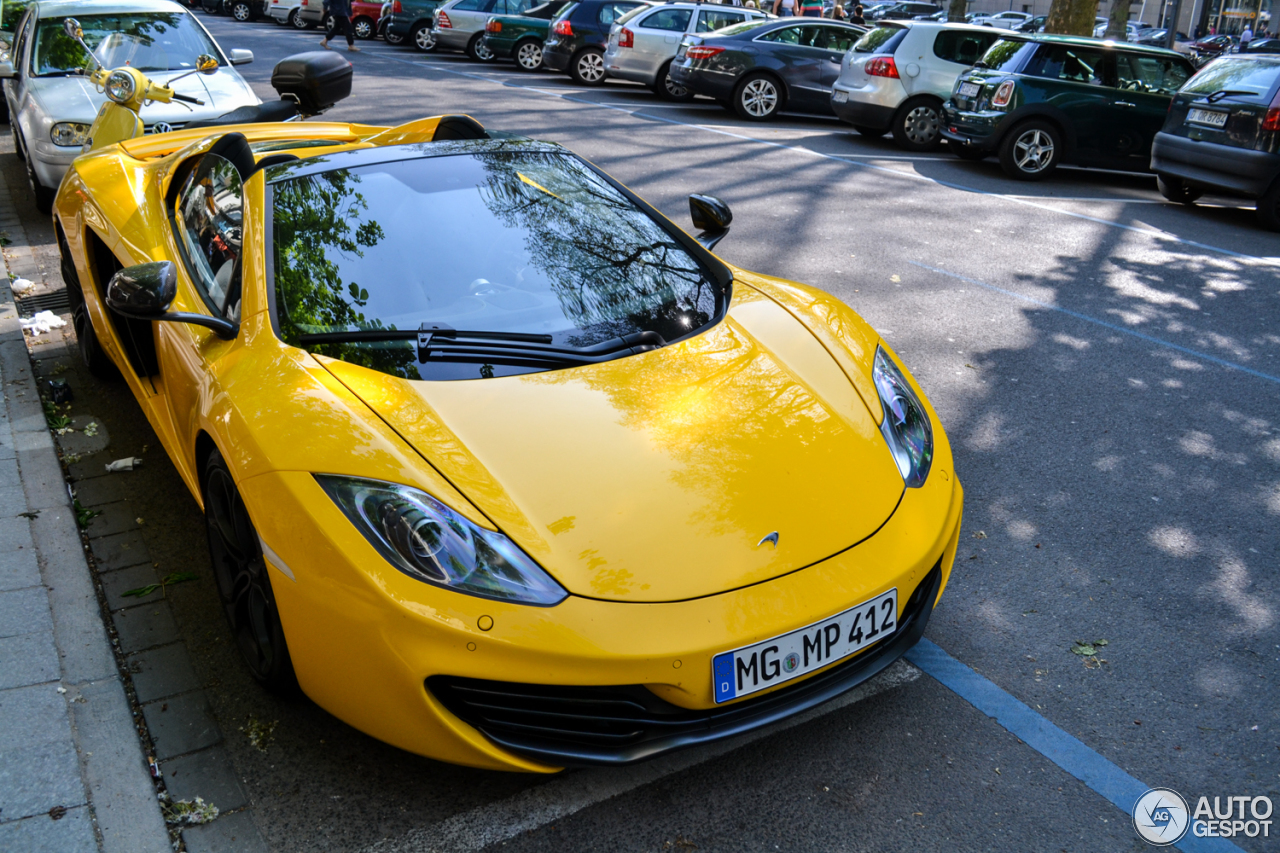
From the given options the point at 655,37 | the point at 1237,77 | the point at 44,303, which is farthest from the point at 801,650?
the point at 655,37

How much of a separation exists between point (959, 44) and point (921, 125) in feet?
3.40

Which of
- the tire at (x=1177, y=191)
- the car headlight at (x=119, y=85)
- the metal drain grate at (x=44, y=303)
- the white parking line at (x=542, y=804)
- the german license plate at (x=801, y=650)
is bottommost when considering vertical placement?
the white parking line at (x=542, y=804)

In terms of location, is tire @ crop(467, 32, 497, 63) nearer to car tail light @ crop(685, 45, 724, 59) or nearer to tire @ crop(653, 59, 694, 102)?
tire @ crop(653, 59, 694, 102)

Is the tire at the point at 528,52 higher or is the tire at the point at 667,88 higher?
the tire at the point at 528,52

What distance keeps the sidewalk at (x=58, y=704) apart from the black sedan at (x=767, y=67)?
12238 millimetres

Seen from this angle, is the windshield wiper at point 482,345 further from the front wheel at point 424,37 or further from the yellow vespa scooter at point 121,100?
the front wheel at point 424,37

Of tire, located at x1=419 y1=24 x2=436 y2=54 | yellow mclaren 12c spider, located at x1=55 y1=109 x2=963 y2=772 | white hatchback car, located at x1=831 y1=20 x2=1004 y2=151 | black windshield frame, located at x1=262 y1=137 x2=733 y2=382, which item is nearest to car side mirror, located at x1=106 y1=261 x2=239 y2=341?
yellow mclaren 12c spider, located at x1=55 y1=109 x2=963 y2=772

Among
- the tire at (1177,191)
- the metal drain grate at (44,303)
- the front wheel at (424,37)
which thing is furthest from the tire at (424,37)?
the metal drain grate at (44,303)

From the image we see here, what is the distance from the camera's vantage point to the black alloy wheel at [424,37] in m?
23.2

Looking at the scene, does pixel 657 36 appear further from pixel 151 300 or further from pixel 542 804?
pixel 542 804

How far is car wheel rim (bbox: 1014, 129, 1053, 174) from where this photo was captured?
11102mm

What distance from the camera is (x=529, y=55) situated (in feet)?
67.5

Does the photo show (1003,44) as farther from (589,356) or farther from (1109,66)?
(589,356)

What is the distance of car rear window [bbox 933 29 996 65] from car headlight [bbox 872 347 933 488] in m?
10.5
